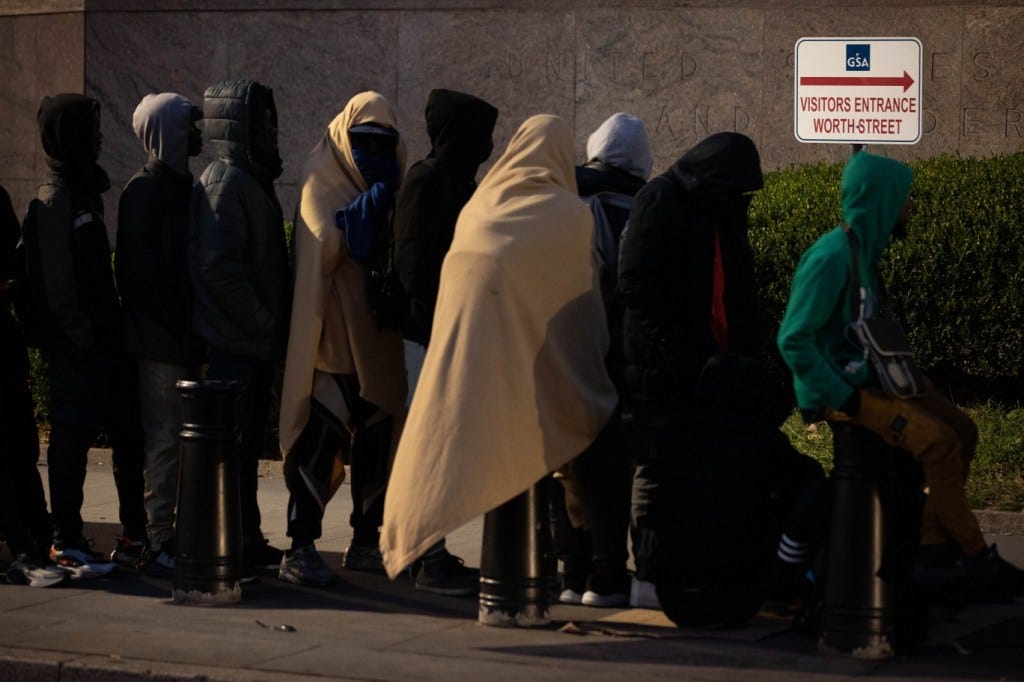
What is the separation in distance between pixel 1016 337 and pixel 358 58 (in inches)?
260

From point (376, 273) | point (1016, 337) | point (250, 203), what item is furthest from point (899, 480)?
point (1016, 337)

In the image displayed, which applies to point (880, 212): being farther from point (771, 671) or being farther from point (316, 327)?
point (316, 327)

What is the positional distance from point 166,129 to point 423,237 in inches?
52.8

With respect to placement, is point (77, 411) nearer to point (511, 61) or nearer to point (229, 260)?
point (229, 260)

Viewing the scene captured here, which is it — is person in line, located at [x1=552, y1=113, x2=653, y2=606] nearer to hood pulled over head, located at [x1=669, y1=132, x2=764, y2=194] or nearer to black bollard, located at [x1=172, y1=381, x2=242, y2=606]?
hood pulled over head, located at [x1=669, y1=132, x2=764, y2=194]

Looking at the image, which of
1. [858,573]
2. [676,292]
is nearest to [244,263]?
[676,292]

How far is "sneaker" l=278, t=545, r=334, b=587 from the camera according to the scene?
7715 millimetres

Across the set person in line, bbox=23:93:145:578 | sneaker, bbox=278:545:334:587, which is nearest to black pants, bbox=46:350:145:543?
person in line, bbox=23:93:145:578

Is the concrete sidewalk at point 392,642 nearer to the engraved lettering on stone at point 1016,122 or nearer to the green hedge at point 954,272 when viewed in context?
the green hedge at point 954,272

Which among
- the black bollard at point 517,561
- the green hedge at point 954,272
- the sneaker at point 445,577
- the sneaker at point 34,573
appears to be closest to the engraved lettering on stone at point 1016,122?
the green hedge at point 954,272

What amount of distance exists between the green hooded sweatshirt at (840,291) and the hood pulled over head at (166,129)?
2.86 metres

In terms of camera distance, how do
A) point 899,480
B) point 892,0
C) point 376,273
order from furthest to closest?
point 892,0 < point 376,273 < point 899,480

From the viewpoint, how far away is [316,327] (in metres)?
7.69

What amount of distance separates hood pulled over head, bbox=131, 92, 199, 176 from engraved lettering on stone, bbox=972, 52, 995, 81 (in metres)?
8.18
